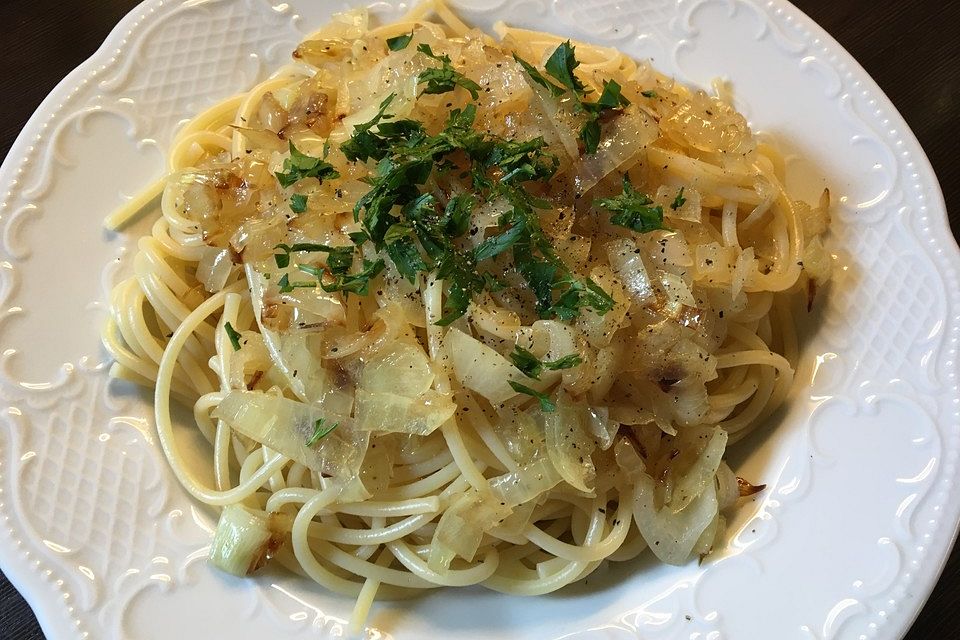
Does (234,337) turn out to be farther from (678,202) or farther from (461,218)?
(678,202)

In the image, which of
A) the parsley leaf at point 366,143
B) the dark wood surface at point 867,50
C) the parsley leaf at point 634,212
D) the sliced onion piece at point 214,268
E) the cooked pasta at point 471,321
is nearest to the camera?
the cooked pasta at point 471,321

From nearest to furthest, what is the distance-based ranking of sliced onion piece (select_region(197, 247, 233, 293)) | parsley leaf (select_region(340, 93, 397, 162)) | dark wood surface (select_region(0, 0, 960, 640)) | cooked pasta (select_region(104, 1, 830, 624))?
cooked pasta (select_region(104, 1, 830, 624)), parsley leaf (select_region(340, 93, 397, 162)), sliced onion piece (select_region(197, 247, 233, 293)), dark wood surface (select_region(0, 0, 960, 640))

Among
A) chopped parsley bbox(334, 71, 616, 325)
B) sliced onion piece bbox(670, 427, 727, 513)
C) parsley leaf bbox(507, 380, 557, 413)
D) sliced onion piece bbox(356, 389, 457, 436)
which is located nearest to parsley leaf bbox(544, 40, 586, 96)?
chopped parsley bbox(334, 71, 616, 325)

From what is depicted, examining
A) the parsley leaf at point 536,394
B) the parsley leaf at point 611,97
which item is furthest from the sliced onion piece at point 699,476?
the parsley leaf at point 611,97

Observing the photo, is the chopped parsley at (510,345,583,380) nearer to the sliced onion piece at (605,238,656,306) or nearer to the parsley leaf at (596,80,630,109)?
the sliced onion piece at (605,238,656,306)

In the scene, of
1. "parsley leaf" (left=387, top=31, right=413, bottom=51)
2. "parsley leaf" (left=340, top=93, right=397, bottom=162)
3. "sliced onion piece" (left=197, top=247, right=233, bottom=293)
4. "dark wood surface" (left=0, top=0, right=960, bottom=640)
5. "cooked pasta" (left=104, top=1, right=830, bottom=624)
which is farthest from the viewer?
"dark wood surface" (left=0, top=0, right=960, bottom=640)

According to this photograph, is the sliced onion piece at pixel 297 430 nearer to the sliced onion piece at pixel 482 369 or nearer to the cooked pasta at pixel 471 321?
the cooked pasta at pixel 471 321
